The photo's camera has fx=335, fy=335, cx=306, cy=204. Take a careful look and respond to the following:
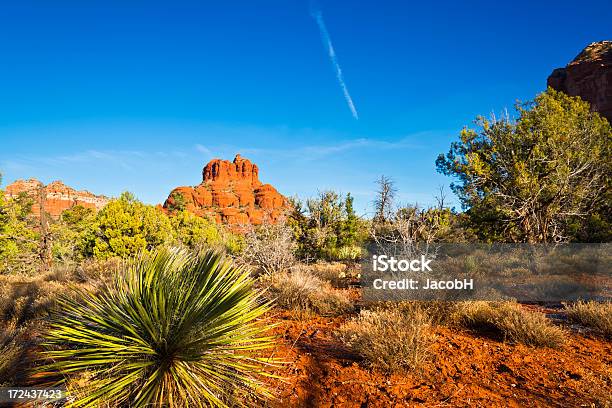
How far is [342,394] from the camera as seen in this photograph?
3.47 m

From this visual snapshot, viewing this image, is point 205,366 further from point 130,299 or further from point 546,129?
point 546,129

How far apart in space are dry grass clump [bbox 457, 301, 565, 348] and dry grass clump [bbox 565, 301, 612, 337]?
84 cm

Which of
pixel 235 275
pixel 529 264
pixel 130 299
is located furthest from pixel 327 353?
pixel 529 264

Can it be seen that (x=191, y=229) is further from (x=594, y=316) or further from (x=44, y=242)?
(x=594, y=316)

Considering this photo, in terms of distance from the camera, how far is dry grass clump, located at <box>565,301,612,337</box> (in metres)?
5.40

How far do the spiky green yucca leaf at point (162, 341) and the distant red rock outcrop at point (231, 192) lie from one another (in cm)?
9574

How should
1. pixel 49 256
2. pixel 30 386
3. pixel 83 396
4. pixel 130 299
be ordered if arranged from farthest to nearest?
pixel 49 256 < pixel 30 386 < pixel 130 299 < pixel 83 396

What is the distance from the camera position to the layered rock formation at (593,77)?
40156mm

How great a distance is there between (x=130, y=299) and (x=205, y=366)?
1023mm

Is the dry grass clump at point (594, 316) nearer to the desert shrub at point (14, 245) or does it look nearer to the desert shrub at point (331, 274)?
the desert shrub at point (331, 274)

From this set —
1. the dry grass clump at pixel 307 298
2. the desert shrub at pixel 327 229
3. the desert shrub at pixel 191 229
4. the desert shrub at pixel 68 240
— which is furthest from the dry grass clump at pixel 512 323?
the desert shrub at pixel 191 229

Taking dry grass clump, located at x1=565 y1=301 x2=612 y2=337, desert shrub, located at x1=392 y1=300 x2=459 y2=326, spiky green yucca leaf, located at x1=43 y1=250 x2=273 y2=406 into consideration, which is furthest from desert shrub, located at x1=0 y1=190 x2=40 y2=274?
dry grass clump, located at x1=565 y1=301 x2=612 y2=337

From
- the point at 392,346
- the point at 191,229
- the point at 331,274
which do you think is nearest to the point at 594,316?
the point at 392,346

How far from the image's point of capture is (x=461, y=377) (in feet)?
12.7
